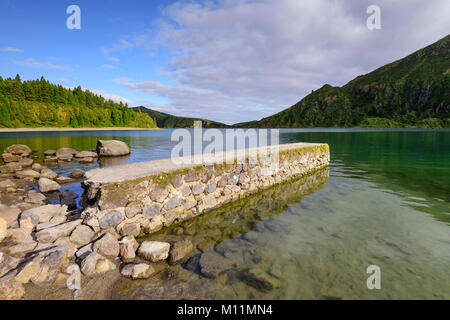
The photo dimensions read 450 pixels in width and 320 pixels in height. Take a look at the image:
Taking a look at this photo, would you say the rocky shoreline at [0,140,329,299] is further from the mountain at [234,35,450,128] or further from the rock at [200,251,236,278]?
the mountain at [234,35,450,128]

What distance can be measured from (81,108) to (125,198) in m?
129

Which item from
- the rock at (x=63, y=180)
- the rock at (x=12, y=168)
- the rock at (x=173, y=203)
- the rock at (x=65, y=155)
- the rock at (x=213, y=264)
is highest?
the rock at (x=65, y=155)

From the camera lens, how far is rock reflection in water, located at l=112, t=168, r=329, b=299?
339 cm

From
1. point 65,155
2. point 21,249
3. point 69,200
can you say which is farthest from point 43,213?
point 65,155

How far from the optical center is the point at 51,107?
95.3 meters

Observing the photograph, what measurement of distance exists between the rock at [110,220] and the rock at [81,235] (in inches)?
9.7

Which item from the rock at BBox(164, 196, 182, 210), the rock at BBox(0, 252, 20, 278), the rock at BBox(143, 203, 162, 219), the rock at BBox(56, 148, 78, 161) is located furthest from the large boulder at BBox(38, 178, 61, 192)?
the rock at BBox(56, 148, 78, 161)

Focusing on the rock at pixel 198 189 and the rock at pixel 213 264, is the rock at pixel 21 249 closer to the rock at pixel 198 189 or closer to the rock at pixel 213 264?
the rock at pixel 213 264

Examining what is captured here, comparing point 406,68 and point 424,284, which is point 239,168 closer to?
point 424,284

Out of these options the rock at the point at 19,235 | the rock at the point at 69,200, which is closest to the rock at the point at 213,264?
the rock at the point at 19,235

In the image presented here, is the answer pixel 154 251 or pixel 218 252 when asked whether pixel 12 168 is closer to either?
pixel 154 251

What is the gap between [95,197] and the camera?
4703 mm

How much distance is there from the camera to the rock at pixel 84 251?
387 cm

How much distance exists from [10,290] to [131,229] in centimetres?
210
